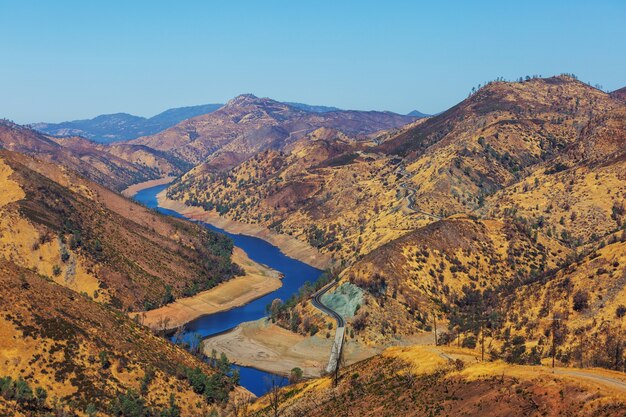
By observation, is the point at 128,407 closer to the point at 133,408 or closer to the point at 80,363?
the point at 133,408

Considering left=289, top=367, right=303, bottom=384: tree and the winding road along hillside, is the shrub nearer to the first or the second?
the winding road along hillside

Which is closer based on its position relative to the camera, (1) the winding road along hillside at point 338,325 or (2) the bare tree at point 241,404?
(2) the bare tree at point 241,404

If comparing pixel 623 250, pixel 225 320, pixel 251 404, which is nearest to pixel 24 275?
pixel 251 404

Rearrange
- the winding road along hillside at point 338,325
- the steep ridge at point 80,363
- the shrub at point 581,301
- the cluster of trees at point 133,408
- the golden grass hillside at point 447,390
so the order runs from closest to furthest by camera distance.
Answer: the golden grass hillside at point 447,390 → the steep ridge at point 80,363 → the cluster of trees at point 133,408 → the shrub at point 581,301 → the winding road along hillside at point 338,325

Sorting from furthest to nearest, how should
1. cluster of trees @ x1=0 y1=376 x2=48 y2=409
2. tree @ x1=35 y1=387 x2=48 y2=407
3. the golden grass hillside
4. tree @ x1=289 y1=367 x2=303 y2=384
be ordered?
tree @ x1=289 y1=367 x2=303 y2=384 < tree @ x1=35 y1=387 x2=48 y2=407 < cluster of trees @ x1=0 y1=376 x2=48 y2=409 < the golden grass hillside

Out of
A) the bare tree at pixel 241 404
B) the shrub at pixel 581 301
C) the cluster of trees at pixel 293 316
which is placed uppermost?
the shrub at pixel 581 301

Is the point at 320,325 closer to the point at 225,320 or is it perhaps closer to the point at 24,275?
the point at 225,320

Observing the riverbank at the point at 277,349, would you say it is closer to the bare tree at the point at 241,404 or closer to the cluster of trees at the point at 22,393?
the bare tree at the point at 241,404

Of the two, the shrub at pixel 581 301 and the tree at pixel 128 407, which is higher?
Answer: the shrub at pixel 581 301

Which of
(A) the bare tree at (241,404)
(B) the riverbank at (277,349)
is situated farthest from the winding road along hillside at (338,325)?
(A) the bare tree at (241,404)

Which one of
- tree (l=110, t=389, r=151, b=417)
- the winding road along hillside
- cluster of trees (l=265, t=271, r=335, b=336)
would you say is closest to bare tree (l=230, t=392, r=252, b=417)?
tree (l=110, t=389, r=151, b=417)
